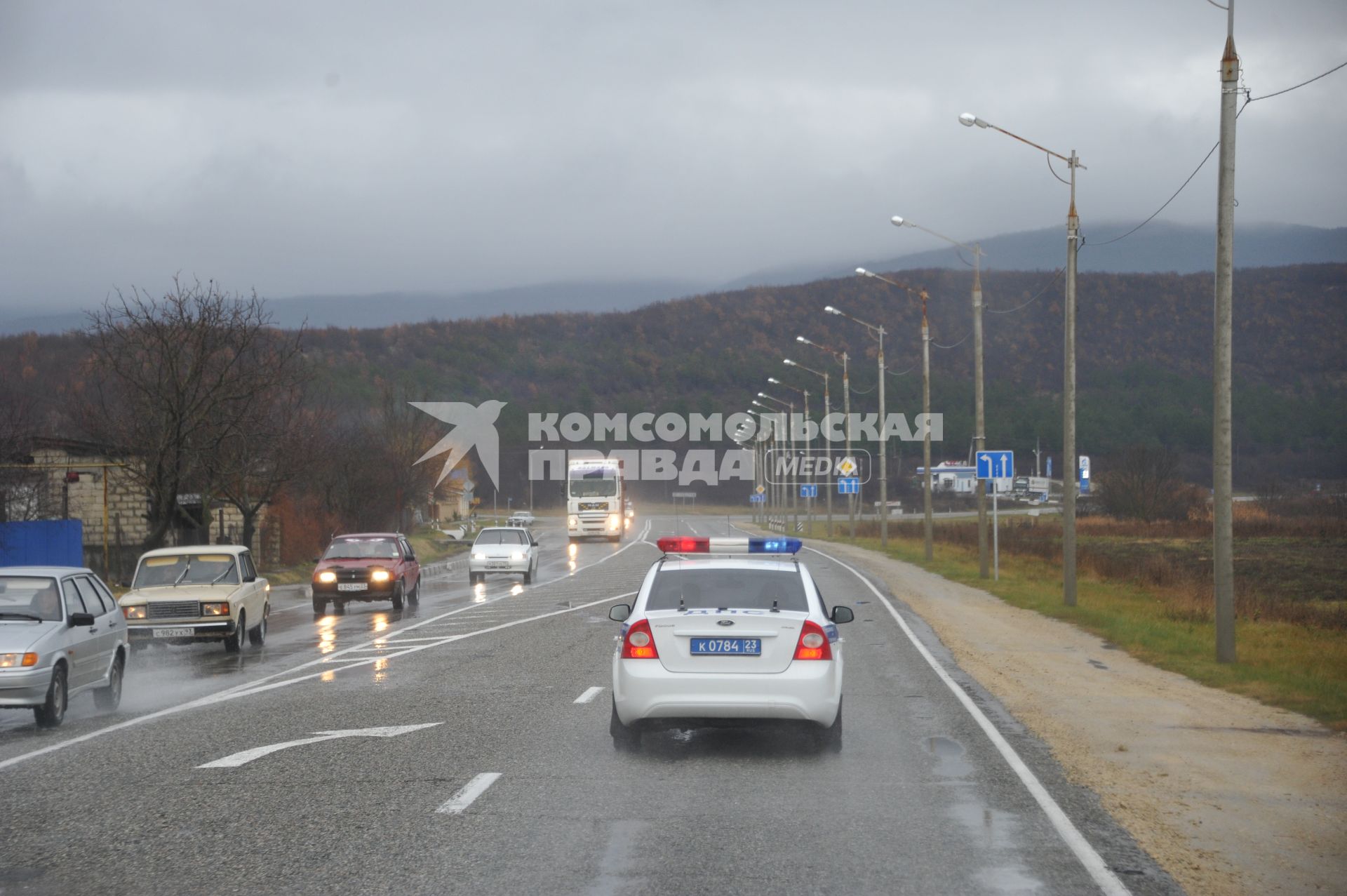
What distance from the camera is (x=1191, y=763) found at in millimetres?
10711

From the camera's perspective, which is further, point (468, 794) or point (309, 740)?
point (309, 740)

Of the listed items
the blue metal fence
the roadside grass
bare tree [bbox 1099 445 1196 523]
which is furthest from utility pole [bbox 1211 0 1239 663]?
bare tree [bbox 1099 445 1196 523]

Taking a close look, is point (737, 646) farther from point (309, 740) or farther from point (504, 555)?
point (504, 555)

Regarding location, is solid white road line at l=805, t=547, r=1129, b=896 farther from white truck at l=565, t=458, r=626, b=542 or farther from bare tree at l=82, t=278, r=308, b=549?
white truck at l=565, t=458, r=626, b=542

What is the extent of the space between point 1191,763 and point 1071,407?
746 inches

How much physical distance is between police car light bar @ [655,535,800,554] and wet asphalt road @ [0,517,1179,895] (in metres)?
1.66

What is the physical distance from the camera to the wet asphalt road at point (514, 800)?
23.0 feet

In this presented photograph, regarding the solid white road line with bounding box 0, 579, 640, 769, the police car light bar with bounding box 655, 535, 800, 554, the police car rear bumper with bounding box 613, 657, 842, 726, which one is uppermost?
the police car light bar with bounding box 655, 535, 800, 554

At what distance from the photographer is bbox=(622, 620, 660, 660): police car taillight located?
10594 mm

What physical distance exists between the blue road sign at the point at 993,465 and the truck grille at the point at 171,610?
21046mm

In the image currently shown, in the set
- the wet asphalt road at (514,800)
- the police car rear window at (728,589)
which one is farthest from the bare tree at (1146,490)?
the police car rear window at (728,589)

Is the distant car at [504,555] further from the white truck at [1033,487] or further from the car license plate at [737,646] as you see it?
the white truck at [1033,487]

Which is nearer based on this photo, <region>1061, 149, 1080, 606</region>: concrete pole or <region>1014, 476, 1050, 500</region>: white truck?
<region>1061, 149, 1080, 606</region>: concrete pole

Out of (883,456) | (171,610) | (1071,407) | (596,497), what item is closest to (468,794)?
(171,610)
